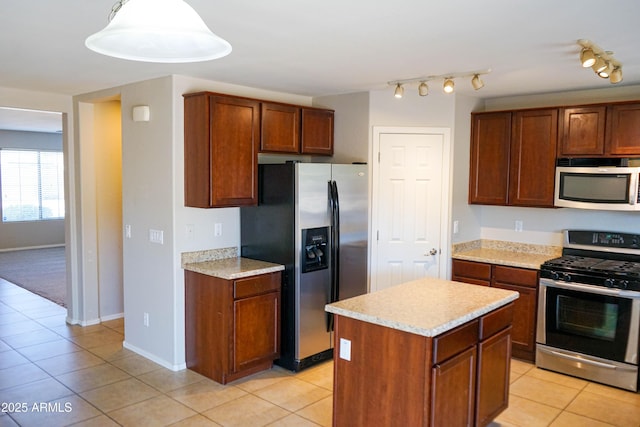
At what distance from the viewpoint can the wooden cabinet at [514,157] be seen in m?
4.48

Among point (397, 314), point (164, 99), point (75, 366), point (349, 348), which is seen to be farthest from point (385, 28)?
point (75, 366)

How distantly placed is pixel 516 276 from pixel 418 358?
7.74 ft

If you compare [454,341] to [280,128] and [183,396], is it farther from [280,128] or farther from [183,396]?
[280,128]

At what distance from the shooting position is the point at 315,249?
13.5 ft

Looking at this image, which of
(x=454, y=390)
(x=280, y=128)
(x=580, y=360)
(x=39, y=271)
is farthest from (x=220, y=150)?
(x=39, y=271)

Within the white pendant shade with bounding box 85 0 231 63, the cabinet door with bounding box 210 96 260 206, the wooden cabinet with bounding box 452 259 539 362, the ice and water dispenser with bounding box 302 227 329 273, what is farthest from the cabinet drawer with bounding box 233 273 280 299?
the white pendant shade with bounding box 85 0 231 63

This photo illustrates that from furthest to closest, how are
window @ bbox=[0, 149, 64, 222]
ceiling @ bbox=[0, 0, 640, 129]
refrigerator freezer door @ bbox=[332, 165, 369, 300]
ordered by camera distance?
window @ bbox=[0, 149, 64, 222]
refrigerator freezer door @ bbox=[332, 165, 369, 300]
ceiling @ bbox=[0, 0, 640, 129]

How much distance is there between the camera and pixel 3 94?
465 centimetres

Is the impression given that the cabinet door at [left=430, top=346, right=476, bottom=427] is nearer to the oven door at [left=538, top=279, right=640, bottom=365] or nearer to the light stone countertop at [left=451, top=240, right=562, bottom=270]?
the oven door at [left=538, top=279, right=640, bottom=365]

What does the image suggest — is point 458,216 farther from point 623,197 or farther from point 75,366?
point 75,366

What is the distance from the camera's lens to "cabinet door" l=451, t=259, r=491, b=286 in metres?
4.56

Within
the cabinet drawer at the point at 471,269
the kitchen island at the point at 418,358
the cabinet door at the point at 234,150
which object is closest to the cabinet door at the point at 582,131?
the cabinet drawer at the point at 471,269

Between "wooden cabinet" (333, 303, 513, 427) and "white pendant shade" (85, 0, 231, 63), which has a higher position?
"white pendant shade" (85, 0, 231, 63)

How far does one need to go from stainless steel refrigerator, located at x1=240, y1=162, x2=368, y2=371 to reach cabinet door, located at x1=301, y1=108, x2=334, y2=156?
0.53m
